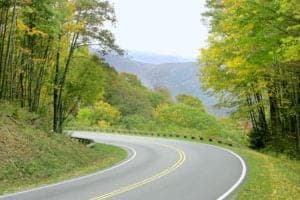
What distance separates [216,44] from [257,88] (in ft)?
13.0

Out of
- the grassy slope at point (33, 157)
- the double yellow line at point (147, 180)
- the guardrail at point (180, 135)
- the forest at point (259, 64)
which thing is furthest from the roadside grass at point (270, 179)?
the guardrail at point (180, 135)

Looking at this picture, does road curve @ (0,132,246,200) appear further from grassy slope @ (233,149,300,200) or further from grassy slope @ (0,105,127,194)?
grassy slope @ (0,105,127,194)

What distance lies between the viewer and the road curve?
1611 centimetres

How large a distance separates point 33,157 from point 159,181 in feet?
22.7

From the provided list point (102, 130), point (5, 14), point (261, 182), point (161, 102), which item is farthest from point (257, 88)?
point (161, 102)

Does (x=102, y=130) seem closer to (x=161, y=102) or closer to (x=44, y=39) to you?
(x=44, y=39)

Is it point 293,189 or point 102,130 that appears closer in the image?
point 293,189

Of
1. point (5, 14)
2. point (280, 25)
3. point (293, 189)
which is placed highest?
point (5, 14)

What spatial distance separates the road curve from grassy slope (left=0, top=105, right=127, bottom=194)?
178 cm

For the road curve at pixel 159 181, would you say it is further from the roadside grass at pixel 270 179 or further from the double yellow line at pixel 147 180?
the roadside grass at pixel 270 179

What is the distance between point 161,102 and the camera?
110312mm

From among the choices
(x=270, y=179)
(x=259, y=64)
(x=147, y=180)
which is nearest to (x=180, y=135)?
(x=259, y=64)

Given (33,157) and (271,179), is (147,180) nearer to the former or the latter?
(271,179)

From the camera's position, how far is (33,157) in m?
23.5
